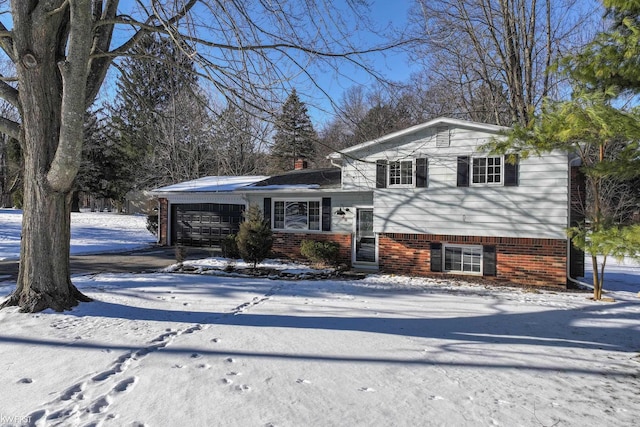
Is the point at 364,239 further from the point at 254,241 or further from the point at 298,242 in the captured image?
the point at 254,241

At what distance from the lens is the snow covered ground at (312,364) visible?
3.03 m

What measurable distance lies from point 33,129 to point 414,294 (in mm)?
7330

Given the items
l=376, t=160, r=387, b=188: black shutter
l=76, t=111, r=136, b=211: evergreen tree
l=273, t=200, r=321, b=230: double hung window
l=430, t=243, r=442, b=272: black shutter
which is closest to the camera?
l=430, t=243, r=442, b=272: black shutter

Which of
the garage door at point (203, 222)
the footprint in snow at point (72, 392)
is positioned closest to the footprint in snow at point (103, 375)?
the footprint in snow at point (72, 392)

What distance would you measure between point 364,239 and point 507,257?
4217mm

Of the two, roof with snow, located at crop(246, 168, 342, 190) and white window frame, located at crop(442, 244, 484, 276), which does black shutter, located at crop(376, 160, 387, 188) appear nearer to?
roof with snow, located at crop(246, 168, 342, 190)

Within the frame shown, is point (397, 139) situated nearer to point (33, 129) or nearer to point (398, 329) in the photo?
point (398, 329)

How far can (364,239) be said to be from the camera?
12.7 m

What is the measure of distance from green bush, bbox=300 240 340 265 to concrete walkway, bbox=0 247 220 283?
173 inches

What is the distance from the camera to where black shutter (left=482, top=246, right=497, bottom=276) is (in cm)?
1073

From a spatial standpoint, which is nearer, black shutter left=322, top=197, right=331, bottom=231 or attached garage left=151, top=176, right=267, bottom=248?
black shutter left=322, top=197, right=331, bottom=231

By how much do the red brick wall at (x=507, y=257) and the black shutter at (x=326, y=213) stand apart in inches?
82.8

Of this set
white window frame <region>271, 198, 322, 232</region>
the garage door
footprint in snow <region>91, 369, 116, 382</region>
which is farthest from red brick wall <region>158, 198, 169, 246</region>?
footprint in snow <region>91, 369, 116, 382</region>

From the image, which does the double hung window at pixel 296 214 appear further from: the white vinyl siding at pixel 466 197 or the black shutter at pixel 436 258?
the black shutter at pixel 436 258
